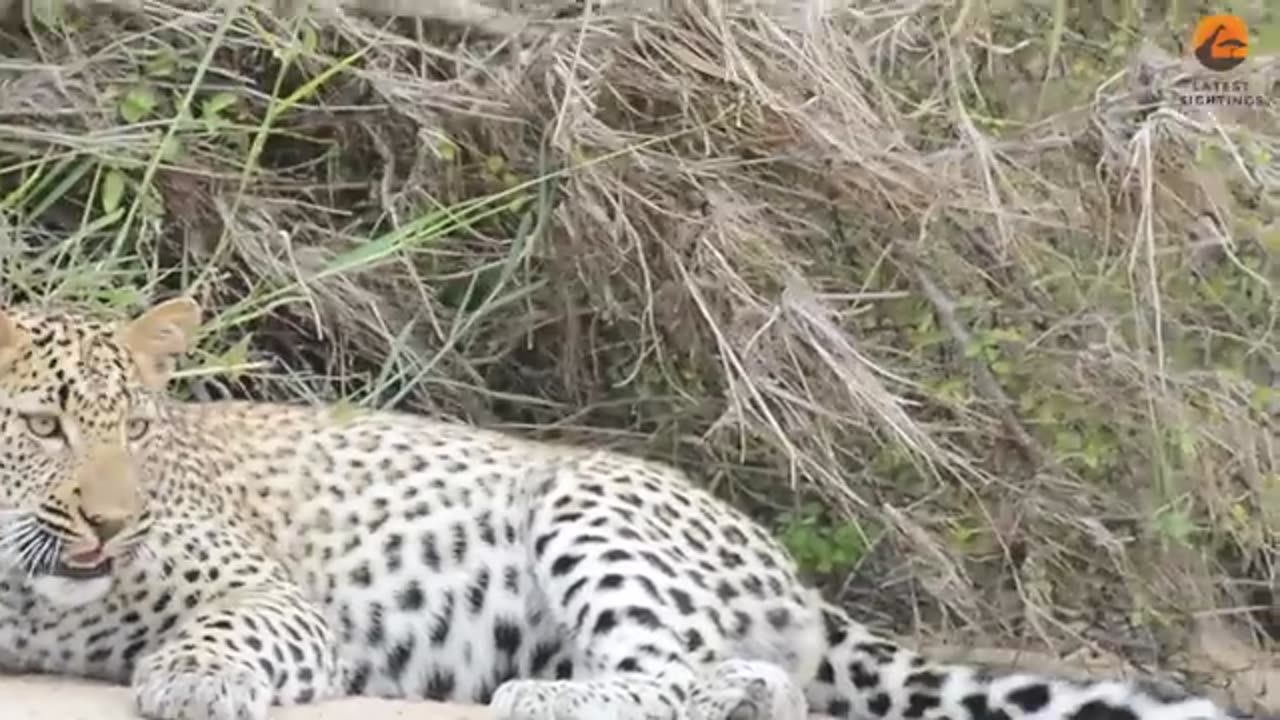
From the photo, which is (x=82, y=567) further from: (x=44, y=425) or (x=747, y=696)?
(x=747, y=696)

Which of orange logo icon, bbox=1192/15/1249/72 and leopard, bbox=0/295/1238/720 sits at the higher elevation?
orange logo icon, bbox=1192/15/1249/72

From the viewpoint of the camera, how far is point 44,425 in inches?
181

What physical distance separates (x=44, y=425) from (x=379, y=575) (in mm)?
869

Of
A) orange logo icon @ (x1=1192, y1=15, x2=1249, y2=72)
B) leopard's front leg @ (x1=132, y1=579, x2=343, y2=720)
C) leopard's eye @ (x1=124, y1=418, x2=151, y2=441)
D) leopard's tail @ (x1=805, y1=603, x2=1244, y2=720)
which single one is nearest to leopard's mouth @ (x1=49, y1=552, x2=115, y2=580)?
leopard's front leg @ (x1=132, y1=579, x2=343, y2=720)

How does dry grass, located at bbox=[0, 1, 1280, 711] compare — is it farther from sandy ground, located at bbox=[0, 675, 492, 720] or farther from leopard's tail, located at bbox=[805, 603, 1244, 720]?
sandy ground, located at bbox=[0, 675, 492, 720]

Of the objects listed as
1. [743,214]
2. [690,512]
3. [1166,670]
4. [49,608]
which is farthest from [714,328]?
[49,608]

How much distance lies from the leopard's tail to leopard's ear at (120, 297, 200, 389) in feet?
4.88

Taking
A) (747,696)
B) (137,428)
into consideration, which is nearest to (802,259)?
(747,696)

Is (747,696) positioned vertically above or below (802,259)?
below

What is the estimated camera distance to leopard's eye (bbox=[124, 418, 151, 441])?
4773 mm

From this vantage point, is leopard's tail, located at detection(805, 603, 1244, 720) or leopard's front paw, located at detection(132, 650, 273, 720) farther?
leopard's tail, located at detection(805, 603, 1244, 720)

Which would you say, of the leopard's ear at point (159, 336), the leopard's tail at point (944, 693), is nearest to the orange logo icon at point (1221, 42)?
the leopard's tail at point (944, 693)

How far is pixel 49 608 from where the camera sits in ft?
15.5

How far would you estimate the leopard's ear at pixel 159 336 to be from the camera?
486cm
